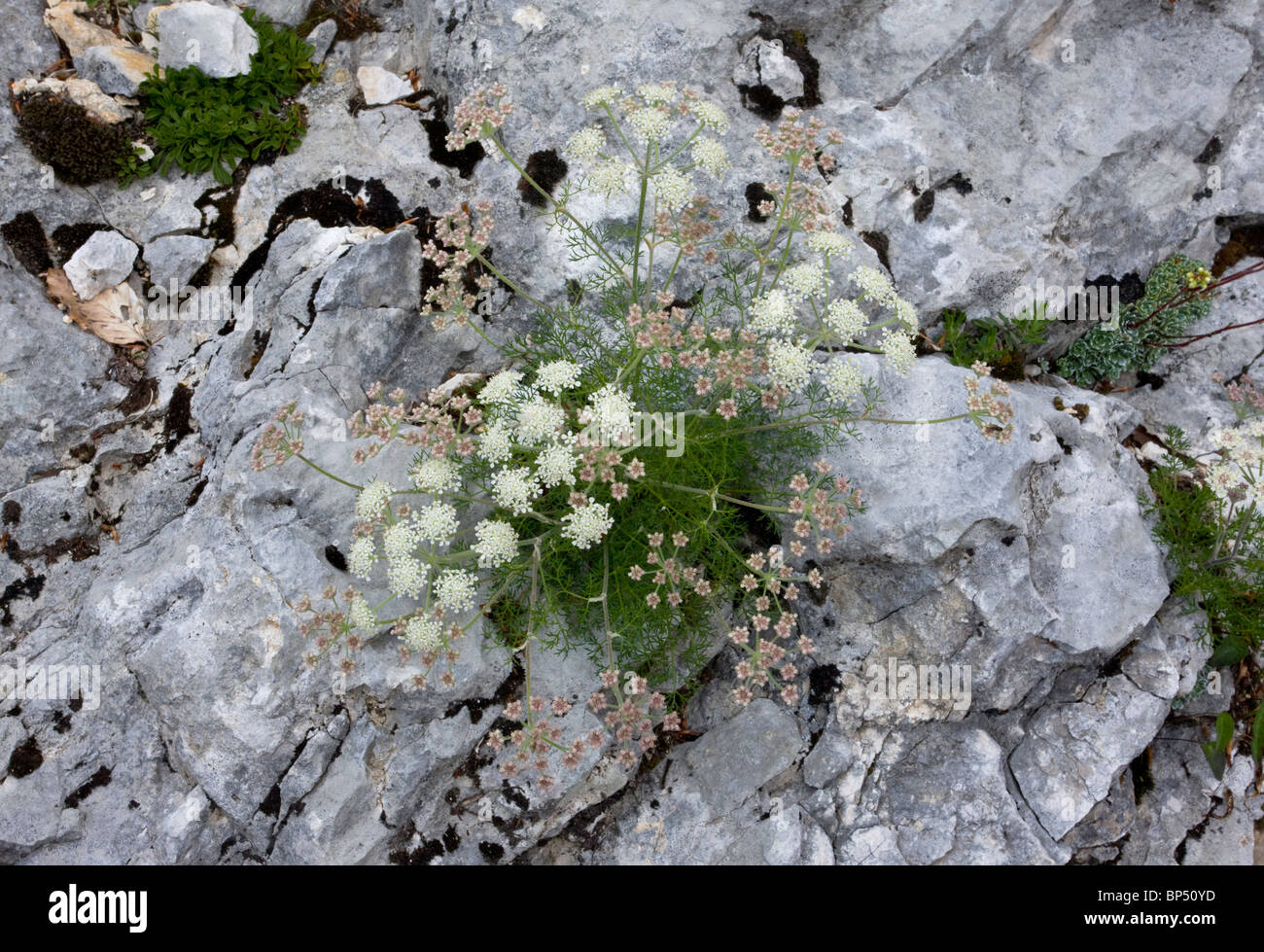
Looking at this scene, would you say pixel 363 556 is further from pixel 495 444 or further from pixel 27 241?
pixel 27 241

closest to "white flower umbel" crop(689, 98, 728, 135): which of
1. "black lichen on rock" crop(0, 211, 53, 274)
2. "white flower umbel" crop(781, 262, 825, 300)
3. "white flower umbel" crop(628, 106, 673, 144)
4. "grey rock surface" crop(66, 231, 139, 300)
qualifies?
"white flower umbel" crop(628, 106, 673, 144)

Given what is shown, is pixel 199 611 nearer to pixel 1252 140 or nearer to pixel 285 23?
pixel 285 23

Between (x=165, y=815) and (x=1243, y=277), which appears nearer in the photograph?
(x=165, y=815)

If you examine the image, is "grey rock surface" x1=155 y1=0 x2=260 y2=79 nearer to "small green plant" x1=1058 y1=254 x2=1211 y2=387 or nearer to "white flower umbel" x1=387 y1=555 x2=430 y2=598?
"white flower umbel" x1=387 y1=555 x2=430 y2=598

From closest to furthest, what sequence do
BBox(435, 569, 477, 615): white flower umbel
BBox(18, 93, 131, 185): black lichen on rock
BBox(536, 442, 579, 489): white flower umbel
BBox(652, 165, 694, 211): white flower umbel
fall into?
BBox(536, 442, 579, 489): white flower umbel → BBox(435, 569, 477, 615): white flower umbel → BBox(652, 165, 694, 211): white flower umbel → BBox(18, 93, 131, 185): black lichen on rock
